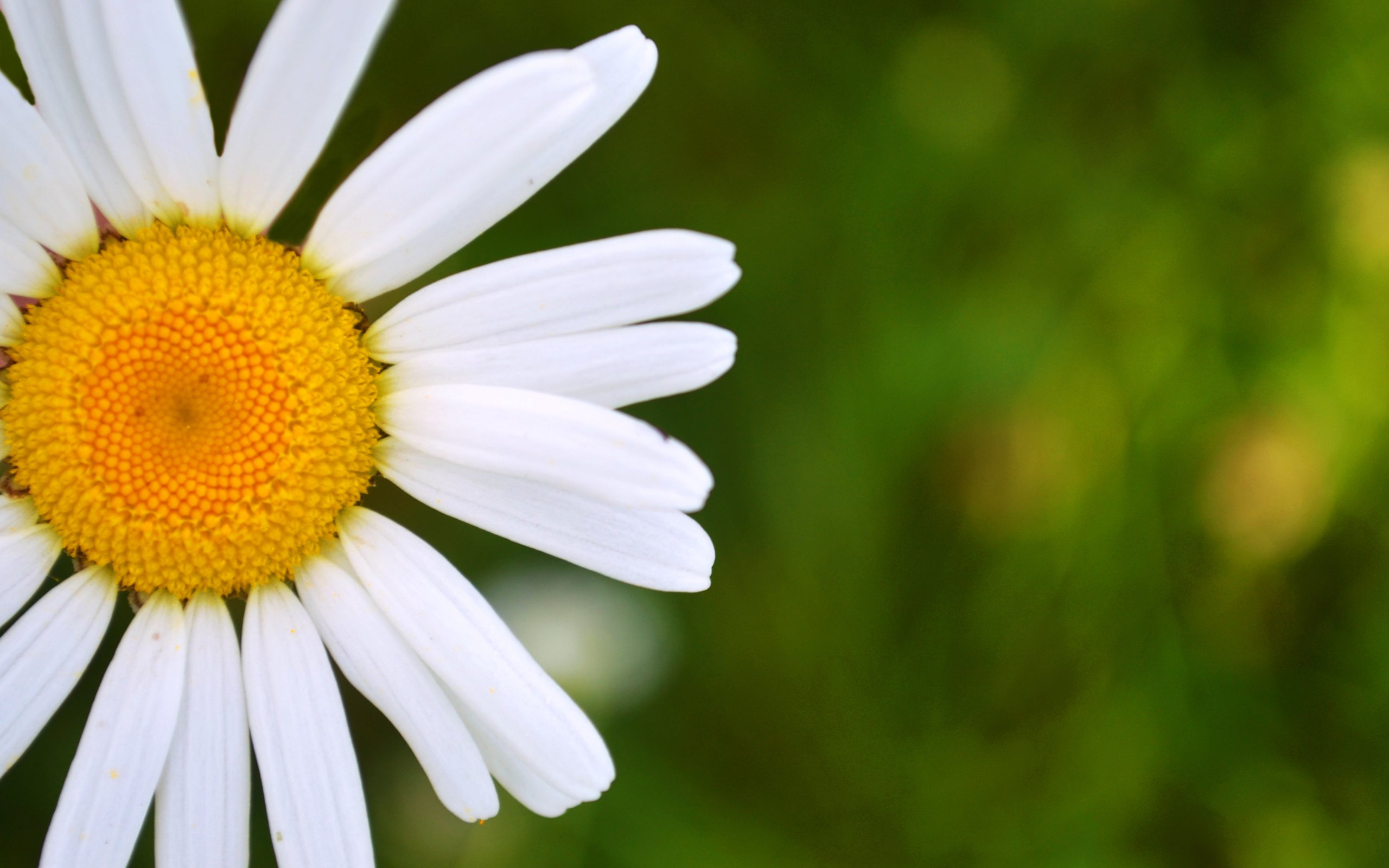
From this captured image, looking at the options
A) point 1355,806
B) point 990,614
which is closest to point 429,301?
point 990,614

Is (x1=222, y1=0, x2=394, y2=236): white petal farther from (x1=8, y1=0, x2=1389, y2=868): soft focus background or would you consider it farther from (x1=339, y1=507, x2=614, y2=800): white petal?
(x1=8, y1=0, x2=1389, y2=868): soft focus background

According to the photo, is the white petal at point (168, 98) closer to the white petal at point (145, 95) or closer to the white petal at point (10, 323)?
the white petal at point (145, 95)

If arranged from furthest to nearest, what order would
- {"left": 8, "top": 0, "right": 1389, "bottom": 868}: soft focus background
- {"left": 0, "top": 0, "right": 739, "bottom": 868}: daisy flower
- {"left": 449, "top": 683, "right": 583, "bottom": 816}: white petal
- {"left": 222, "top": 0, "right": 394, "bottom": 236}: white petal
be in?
{"left": 8, "top": 0, "right": 1389, "bottom": 868}: soft focus background
{"left": 449, "top": 683, "right": 583, "bottom": 816}: white petal
{"left": 0, "top": 0, "right": 739, "bottom": 868}: daisy flower
{"left": 222, "top": 0, "right": 394, "bottom": 236}: white petal

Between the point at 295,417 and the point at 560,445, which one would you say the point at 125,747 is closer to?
the point at 295,417

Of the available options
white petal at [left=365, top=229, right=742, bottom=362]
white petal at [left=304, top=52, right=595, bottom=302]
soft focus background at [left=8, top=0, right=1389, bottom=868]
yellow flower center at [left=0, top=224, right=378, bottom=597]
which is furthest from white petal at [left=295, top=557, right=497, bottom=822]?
soft focus background at [left=8, top=0, right=1389, bottom=868]

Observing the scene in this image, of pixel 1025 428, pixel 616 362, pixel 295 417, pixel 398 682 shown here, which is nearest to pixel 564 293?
pixel 616 362

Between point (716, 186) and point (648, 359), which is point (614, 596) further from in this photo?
point (648, 359)

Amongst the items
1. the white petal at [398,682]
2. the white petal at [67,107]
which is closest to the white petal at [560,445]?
the white petal at [398,682]
